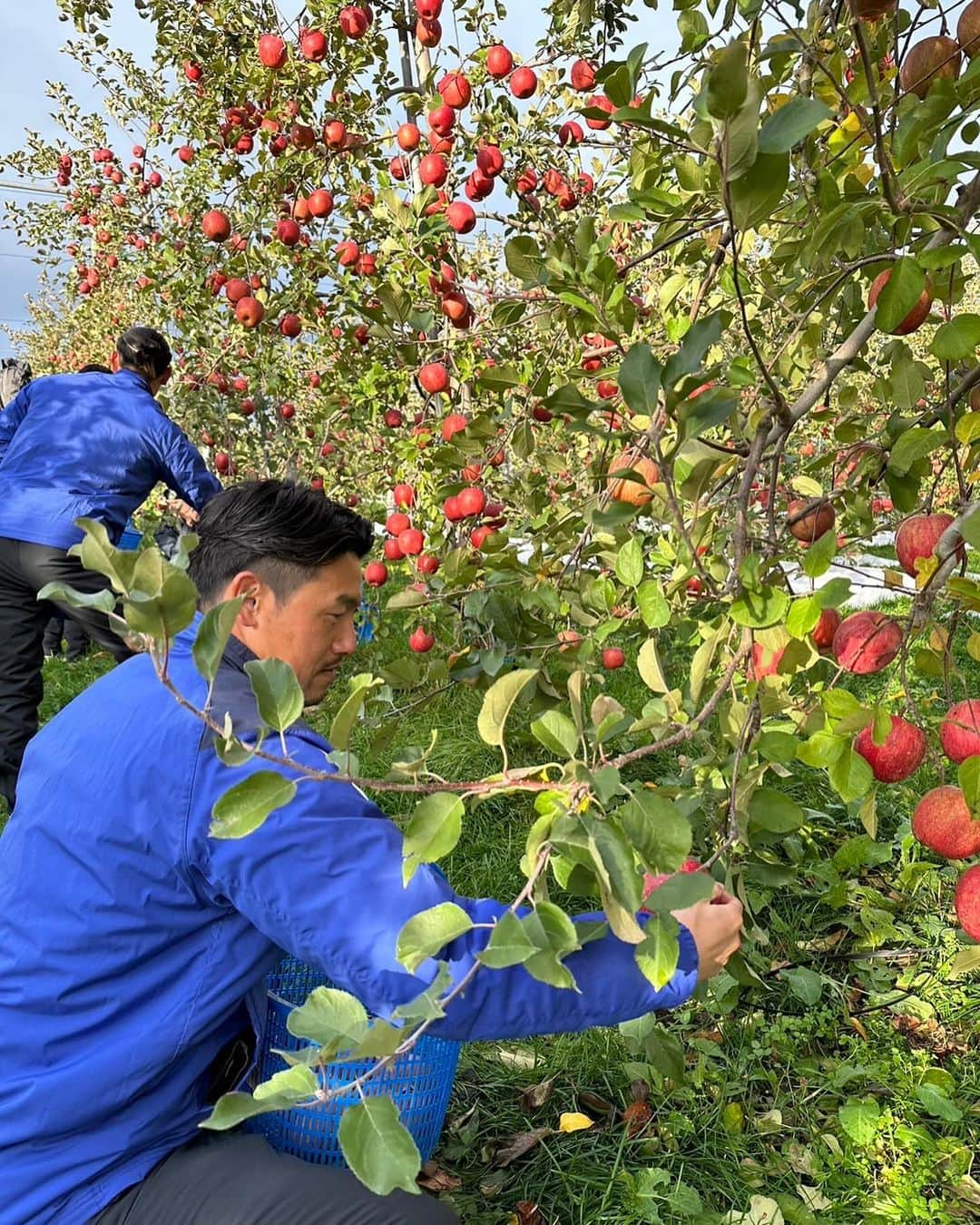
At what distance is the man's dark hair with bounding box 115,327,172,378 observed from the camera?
3221 mm

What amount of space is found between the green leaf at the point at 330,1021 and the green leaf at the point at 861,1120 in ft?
4.45

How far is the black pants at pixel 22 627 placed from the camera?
303 centimetres

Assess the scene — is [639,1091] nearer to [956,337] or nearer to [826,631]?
[826,631]

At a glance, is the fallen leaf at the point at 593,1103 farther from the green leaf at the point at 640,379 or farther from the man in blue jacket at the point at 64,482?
the man in blue jacket at the point at 64,482

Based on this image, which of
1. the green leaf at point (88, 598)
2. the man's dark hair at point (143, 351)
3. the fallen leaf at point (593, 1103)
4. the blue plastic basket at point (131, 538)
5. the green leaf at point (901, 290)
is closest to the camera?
the green leaf at point (88, 598)

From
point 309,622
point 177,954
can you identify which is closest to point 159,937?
point 177,954

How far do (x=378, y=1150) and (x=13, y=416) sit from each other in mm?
3269

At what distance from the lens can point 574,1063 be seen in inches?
78.9

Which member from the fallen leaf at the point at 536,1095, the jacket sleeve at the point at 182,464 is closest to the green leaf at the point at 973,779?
the fallen leaf at the point at 536,1095

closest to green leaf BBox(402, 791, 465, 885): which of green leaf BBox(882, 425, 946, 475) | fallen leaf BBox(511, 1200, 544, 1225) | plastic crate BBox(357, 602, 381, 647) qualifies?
green leaf BBox(882, 425, 946, 475)

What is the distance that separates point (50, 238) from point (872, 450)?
14.4ft

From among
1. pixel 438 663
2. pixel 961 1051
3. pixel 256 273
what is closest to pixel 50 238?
pixel 256 273

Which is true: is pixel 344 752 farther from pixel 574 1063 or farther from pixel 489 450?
pixel 574 1063

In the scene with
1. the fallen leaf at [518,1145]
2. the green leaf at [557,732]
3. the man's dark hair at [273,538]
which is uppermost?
the man's dark hair at [273,538]
